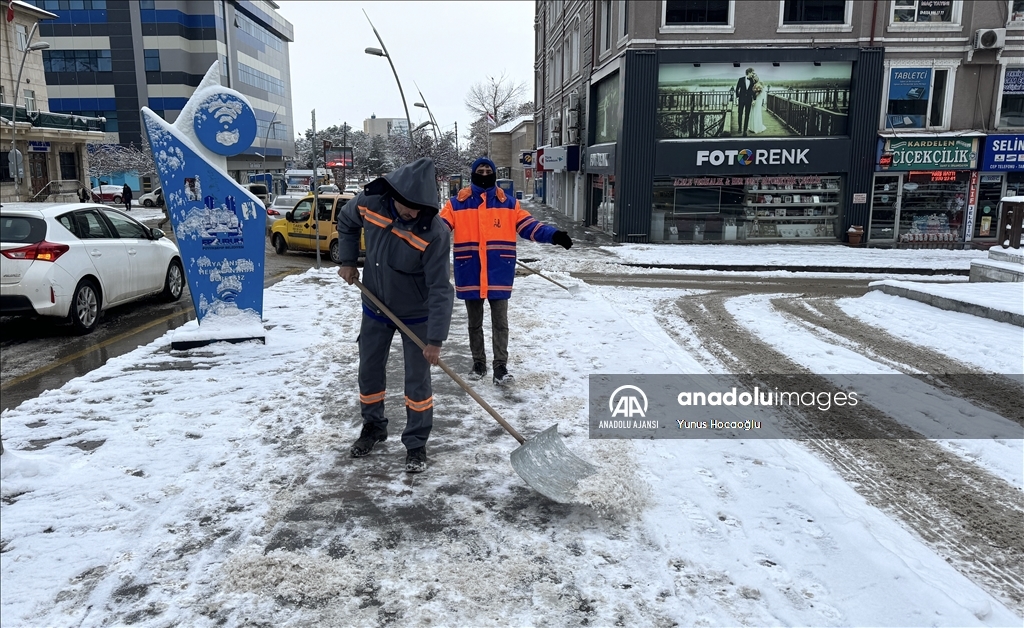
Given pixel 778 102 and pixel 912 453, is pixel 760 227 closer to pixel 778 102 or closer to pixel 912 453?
pixel 778 102

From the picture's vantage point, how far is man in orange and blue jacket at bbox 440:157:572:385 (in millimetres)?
6246

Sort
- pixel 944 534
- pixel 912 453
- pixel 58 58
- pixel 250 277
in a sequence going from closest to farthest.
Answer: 1. pixel 944 534
2. pixel 912 453
3. pixel 250 277
4. pixel 58 58

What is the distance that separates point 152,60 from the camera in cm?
6372

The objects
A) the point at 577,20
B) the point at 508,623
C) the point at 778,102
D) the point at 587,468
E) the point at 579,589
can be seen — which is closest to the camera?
the point at 508,623

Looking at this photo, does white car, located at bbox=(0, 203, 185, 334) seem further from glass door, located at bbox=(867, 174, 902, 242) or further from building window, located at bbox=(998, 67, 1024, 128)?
building window, located at bbox=(998, 67, 1024, 128)

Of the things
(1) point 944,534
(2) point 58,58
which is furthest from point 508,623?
(2) point 58,58

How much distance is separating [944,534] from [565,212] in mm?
33472

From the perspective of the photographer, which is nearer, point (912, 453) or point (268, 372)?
point (912, 453)

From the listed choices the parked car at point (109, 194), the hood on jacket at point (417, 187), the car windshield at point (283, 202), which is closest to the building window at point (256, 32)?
the parked car at point (109, 194)

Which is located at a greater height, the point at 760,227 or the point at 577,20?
the point at 577,20

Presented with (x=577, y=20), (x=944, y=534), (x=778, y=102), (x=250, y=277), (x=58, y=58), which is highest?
(x=58, y=58)

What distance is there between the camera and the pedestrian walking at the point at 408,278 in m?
4.27

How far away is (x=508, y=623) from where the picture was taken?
293 centimetres

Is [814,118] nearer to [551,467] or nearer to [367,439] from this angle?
[551,467]
